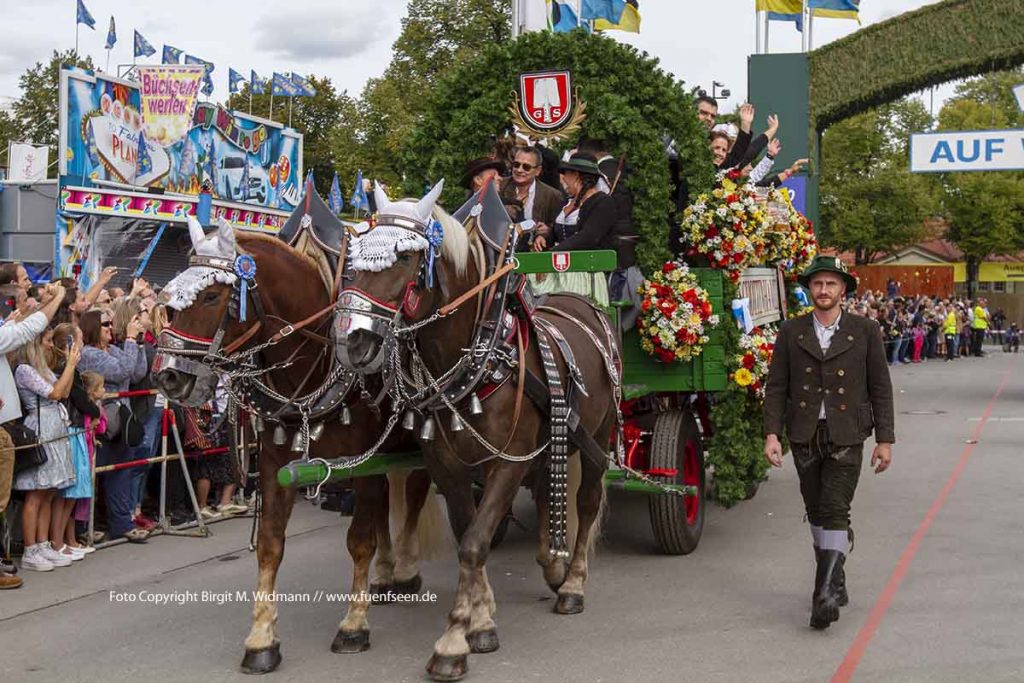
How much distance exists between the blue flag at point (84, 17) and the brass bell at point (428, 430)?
22934mm

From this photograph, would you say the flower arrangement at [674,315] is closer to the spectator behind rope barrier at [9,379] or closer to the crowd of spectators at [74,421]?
the crowd of spectators at [74,421]

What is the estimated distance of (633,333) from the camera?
7.79 m

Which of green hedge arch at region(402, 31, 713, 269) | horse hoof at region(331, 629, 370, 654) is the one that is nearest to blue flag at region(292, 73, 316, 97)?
green hedge arch at region(402, 31, 713, 269)

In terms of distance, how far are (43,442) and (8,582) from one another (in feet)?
3.15

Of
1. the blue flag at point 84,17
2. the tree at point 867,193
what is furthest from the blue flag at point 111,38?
the tree at point 867,193

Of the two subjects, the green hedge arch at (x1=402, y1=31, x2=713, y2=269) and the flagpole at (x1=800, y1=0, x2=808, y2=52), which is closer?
the green hedge arch at (x1=402, y1=31, x2=713, y2=269)

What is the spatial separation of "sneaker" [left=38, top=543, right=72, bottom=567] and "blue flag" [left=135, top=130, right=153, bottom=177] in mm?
14672

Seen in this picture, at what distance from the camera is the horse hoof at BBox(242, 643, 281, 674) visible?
5113 mm

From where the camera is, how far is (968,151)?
18078 millimetres

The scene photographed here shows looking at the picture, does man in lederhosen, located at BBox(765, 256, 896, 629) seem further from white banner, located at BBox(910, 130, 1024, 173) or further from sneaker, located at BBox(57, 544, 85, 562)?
white banner, located at BBox(910, 130, 1024, 173)

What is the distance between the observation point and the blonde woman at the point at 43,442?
7.35 metres

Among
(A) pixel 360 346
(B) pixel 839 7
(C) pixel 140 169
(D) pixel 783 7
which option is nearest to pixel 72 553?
(A) pixel 360 346

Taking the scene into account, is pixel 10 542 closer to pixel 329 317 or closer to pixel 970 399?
pixel 329 317

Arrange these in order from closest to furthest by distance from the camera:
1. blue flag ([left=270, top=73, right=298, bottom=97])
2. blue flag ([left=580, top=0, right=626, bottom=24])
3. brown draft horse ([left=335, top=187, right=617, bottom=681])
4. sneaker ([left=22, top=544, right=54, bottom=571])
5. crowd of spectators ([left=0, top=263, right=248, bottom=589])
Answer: brown draft horse ([left=335, top=187, right=617, bottom=681]) → crowd of spectators ([left=0, top=263, right=248, bottom=589]) → sneaker ([left=22, top=544, right=54, bottom=571]) → blue flag ([left=580, top=0, right=626, bottom=24]) → blue flag ([left=270, top=73, right=298, bottom=97])
